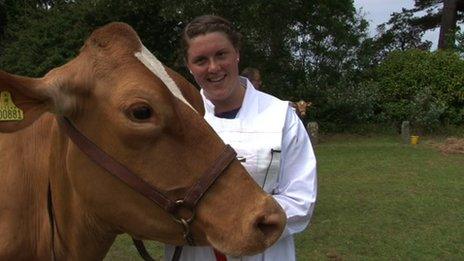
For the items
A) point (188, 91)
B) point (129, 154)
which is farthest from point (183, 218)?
point (188, 91)

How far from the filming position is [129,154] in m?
2.54

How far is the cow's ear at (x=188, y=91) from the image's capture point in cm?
279

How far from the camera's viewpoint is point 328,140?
70.4 ft

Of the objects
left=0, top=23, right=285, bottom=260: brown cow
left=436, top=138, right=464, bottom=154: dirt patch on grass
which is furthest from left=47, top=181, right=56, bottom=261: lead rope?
left=436, top=138, right=464, bottom=154: dirt patch on grass

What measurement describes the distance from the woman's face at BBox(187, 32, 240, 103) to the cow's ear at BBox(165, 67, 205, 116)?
0.17 m

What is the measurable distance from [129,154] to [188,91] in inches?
19.0

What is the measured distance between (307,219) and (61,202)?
1227 millimetres

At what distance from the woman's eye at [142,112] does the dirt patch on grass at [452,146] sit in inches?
653

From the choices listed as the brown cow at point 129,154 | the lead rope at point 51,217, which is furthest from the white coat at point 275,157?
the lead rope at point 51,217

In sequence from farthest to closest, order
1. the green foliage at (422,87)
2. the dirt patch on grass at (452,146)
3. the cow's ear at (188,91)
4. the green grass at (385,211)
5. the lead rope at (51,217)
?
the green foliage at (422,87) → the dirt patch on grass at (452,146) → the green grass at (385,211) → the lead rope at (51,217) → the cow's ear at (188,91)

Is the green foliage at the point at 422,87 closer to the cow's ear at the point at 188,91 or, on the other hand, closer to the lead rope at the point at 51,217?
the cow's ear at the point at 188,91

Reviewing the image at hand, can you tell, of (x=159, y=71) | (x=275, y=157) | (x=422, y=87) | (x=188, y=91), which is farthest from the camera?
(x=422, y=87)

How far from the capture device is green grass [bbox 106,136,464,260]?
7.73m

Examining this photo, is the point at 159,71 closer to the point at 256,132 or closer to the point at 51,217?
the point at 256,132
